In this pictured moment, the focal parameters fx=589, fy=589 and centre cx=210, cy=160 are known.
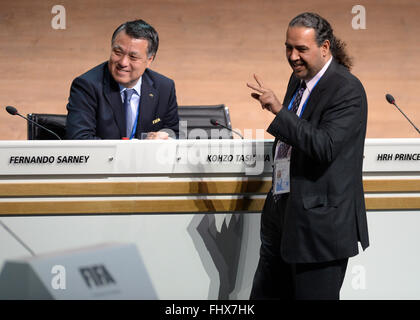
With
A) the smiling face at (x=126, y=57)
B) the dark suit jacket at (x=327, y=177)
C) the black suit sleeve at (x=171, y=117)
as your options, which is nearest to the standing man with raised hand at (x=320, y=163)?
the dark suit jacket at (x=327, y=177)

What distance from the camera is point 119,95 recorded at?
3457 mm

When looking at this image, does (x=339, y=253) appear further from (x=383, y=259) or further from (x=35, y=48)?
(x=35, y=48)

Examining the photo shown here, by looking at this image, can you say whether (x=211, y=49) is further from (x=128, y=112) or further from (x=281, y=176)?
(x=281, y=176)

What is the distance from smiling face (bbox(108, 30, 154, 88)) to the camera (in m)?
3.39

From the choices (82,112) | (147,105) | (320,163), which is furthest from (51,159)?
(320,163)

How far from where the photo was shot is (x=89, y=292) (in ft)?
9.63

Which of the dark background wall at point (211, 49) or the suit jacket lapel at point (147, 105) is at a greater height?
the dark background wall at point (211, 49)

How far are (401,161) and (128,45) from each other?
5.45 ft

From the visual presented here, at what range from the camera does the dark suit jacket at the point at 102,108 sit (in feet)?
A: 10.9

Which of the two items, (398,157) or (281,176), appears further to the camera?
(398,157)

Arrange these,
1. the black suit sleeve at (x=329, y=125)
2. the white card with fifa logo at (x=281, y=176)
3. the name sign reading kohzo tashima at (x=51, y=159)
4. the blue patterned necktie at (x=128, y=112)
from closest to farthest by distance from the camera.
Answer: the black suit sleeve at (x=329, y=125), the white card with fifa logo at (x=281, y=176), the name sign reading kohzo tashima at (x=51, y=159), the blue patterned necktie at (x=128, y=112)

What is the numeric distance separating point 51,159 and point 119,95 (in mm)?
636

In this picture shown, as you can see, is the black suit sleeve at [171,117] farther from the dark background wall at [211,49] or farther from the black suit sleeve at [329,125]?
the dark background wall at [211,49]

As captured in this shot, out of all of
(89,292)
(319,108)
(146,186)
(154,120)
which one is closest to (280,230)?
(319,108)
